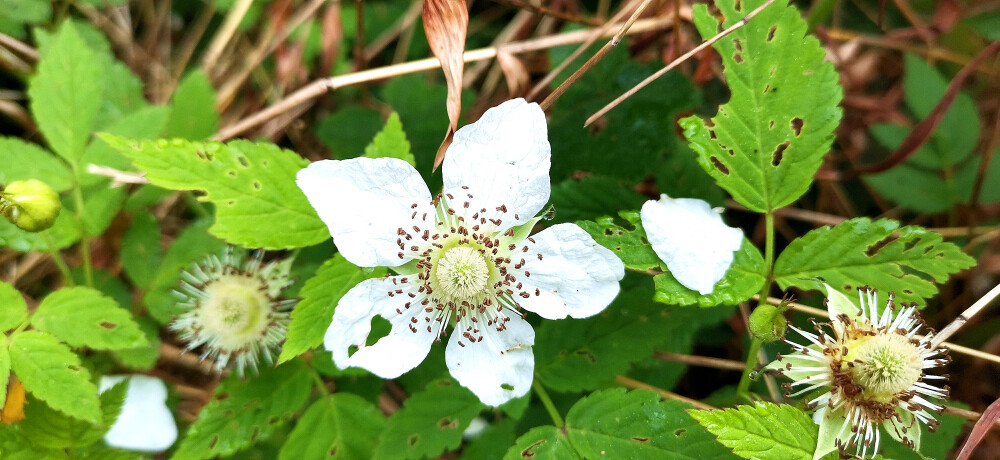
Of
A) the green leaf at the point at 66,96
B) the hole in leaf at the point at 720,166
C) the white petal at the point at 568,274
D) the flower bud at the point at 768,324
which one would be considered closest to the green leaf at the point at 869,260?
the flower bud at the point at 768,324

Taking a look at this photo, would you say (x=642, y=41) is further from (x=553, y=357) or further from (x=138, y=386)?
(x=138, y=386)

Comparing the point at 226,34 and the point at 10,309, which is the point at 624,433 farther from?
the point at 226,34

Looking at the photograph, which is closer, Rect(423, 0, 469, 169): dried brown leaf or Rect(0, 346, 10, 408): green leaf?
Rect(0, 346, 10, 408): green leaf

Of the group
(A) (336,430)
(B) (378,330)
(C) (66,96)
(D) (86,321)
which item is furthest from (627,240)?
(C) (66,96)

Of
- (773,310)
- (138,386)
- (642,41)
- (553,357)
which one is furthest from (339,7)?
(773,310)

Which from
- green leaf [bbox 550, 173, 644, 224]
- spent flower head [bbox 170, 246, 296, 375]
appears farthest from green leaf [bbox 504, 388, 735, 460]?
spent flower head [bbox 170, 246, 296, 375]

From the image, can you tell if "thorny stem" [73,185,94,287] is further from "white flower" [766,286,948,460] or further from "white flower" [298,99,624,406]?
"white flower" [766,286,948,460]

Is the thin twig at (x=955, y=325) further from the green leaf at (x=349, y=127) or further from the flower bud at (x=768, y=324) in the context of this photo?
the green leaf at (x=349, y=127)
